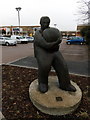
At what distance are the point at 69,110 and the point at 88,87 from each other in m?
1.54

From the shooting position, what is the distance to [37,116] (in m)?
2.85

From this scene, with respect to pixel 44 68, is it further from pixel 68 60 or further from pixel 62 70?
pixel 68 60

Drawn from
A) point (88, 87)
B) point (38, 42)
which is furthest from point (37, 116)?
point (88, 87)

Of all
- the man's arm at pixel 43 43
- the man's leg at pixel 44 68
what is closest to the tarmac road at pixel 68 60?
the man's leg at pixel 44 68

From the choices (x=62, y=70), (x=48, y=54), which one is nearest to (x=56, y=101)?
(x=62, y=70)

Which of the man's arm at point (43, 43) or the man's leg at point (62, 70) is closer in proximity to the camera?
the man's arm at point (43, 43)

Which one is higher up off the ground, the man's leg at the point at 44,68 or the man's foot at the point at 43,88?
the man's leg at the point at 44,68

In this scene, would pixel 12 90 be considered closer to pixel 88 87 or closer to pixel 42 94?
pixel 42 94

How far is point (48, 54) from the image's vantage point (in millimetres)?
3271

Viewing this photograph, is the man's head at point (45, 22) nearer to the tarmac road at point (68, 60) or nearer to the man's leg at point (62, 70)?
the man's leg at point (62, 70)

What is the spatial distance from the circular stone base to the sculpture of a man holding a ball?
5.4 inches

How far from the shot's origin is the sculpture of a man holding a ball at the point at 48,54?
3180mm

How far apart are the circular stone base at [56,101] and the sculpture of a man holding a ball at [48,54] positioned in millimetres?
138

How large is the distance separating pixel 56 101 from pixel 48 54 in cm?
112
